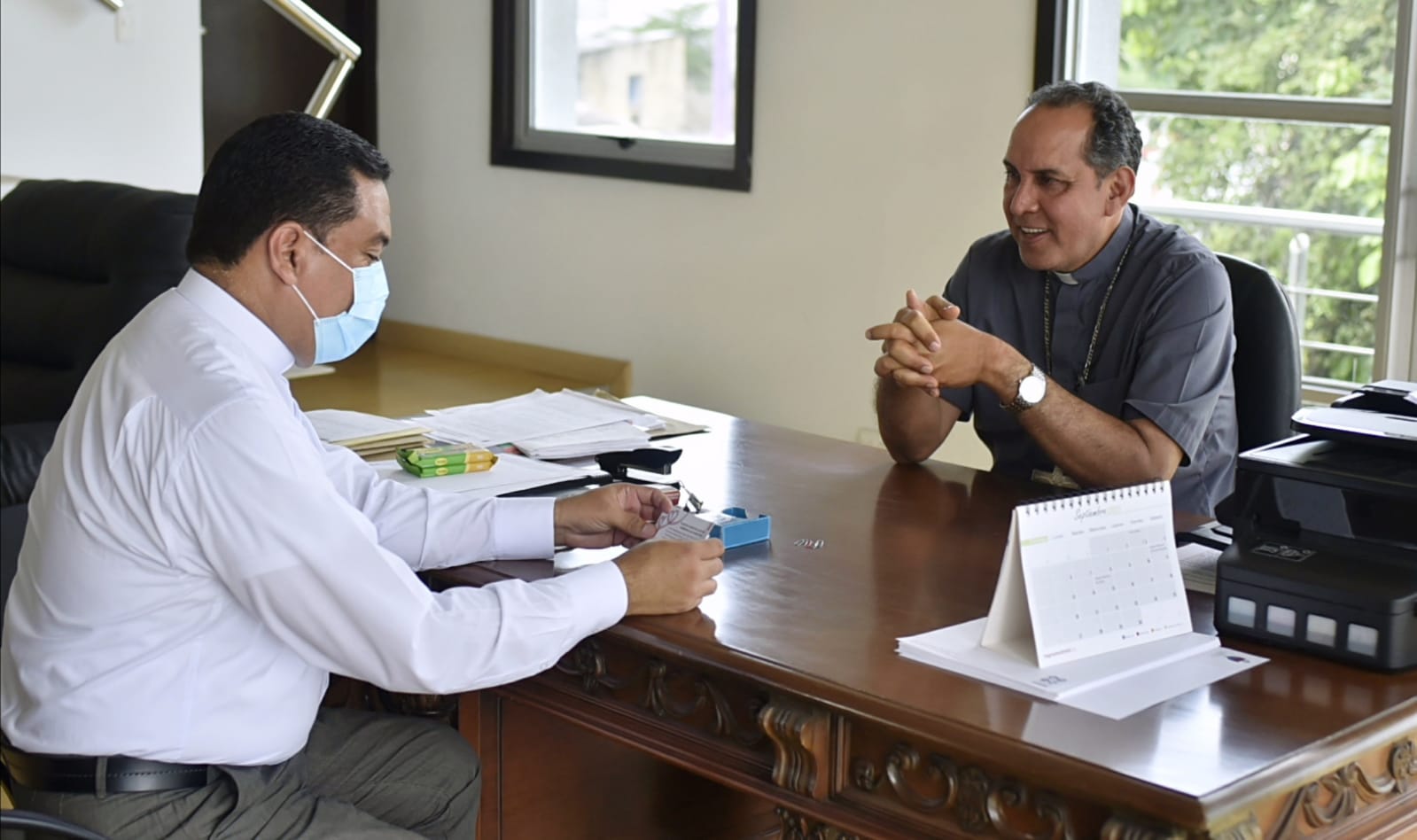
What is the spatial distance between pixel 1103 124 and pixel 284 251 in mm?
1283

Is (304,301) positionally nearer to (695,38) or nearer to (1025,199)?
(1025,199)

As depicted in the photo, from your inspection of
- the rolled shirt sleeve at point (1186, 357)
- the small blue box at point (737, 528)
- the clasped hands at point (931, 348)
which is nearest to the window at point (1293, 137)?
the rolled shirt sleeve at point (1186, 357)

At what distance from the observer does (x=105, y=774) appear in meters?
1.50

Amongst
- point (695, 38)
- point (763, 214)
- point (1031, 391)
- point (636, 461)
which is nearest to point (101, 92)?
point (695, 38)

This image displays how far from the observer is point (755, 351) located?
15.3 ft

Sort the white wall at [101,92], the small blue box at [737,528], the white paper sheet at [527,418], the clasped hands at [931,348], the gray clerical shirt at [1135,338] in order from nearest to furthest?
1. the small blue box at [737,528]
2. the clasped hands at [931,348]
3. the gray clerical shirt at [1135,338]
4. the white paper sheet at [527,418]
5. the white wall at [101,92]

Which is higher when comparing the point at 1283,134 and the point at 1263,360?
the point at 1283,134

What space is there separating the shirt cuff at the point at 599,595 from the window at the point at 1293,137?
233 centimetres

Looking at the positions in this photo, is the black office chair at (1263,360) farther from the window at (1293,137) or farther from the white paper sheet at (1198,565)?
the window at (1293,137)

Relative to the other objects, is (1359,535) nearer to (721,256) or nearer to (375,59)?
(721,256)

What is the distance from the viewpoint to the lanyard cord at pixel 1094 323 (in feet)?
7.82

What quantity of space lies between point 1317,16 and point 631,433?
207 cm

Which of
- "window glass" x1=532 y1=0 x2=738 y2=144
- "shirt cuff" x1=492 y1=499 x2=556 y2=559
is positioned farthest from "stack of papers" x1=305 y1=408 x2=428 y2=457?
"window glass" x1=532 y1=0 x2=738 y2=144

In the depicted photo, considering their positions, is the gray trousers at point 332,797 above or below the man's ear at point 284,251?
below
